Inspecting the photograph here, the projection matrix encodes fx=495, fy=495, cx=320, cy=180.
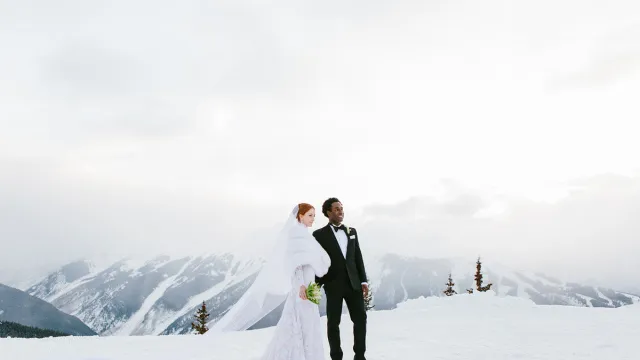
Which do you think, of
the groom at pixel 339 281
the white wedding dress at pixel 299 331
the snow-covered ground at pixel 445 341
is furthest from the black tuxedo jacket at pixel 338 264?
the snow-covered ground at pixel 445 341

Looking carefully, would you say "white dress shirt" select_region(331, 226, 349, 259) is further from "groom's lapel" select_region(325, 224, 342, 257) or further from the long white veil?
the long white veil

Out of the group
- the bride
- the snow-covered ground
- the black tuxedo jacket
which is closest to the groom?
the black tuxedo jacket

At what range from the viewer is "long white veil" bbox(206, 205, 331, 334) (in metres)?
7.58

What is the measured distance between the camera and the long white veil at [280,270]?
7.58 metres

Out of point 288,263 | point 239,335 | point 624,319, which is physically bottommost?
point 239,335

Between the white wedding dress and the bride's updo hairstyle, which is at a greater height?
the bride's updo hairstyle

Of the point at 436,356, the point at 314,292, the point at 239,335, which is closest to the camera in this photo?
the point at 314,292

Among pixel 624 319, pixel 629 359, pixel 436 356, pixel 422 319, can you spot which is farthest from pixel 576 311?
pixel 436 356

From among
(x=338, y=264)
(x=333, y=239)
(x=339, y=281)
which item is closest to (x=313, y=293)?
(x=339, y=281)

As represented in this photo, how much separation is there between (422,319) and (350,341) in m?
3.81

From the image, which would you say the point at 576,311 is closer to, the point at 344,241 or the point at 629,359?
the point at 629,359

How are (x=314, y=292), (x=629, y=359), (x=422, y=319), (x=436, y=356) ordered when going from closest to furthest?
1. (x=314, y=292)
2. (x=629, y=359)
3. (x=436, y=356)
4. (x=422, y=319)

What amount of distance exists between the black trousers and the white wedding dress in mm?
278

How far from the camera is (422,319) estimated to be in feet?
48.2
